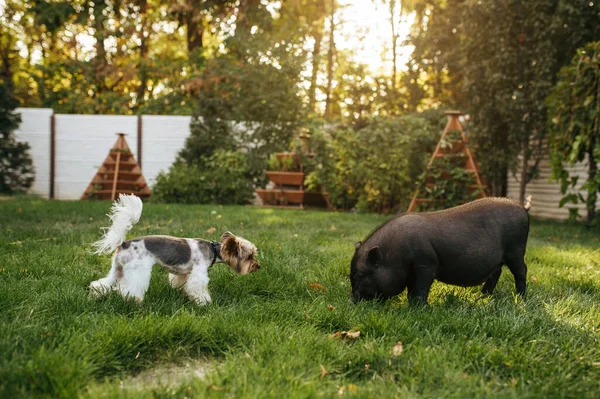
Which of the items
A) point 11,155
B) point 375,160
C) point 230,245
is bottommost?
point 230,245

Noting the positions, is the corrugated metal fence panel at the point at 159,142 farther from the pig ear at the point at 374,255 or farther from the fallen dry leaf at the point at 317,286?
the pig ear at the point at 374,255

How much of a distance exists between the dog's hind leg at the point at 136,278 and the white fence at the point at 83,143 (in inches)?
415

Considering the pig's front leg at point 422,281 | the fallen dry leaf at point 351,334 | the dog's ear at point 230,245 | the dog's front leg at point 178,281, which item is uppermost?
the dog's ear at point 230,245

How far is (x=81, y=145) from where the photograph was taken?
44.8 ft

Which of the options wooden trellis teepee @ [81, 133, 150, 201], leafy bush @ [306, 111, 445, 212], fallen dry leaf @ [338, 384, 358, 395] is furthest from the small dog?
wooden trellis teepee @ [81, 133, 150, 201]

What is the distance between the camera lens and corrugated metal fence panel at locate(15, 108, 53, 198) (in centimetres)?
1348

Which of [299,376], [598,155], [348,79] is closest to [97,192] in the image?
[348,79]

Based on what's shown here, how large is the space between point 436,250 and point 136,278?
1.85 meters

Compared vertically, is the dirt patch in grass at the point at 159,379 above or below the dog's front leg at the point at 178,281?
below

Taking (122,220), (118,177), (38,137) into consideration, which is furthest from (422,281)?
(38,137)

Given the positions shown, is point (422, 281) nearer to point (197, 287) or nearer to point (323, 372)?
point (323, 372)

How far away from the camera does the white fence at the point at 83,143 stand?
13.5 meters

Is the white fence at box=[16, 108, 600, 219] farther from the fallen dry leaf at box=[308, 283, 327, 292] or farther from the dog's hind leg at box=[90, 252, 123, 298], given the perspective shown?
the dog's hind leg at box=[90, 252, 123, 298]

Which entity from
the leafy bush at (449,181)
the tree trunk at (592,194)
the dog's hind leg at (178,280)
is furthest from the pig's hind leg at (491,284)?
the leafy bush at (449,181)
